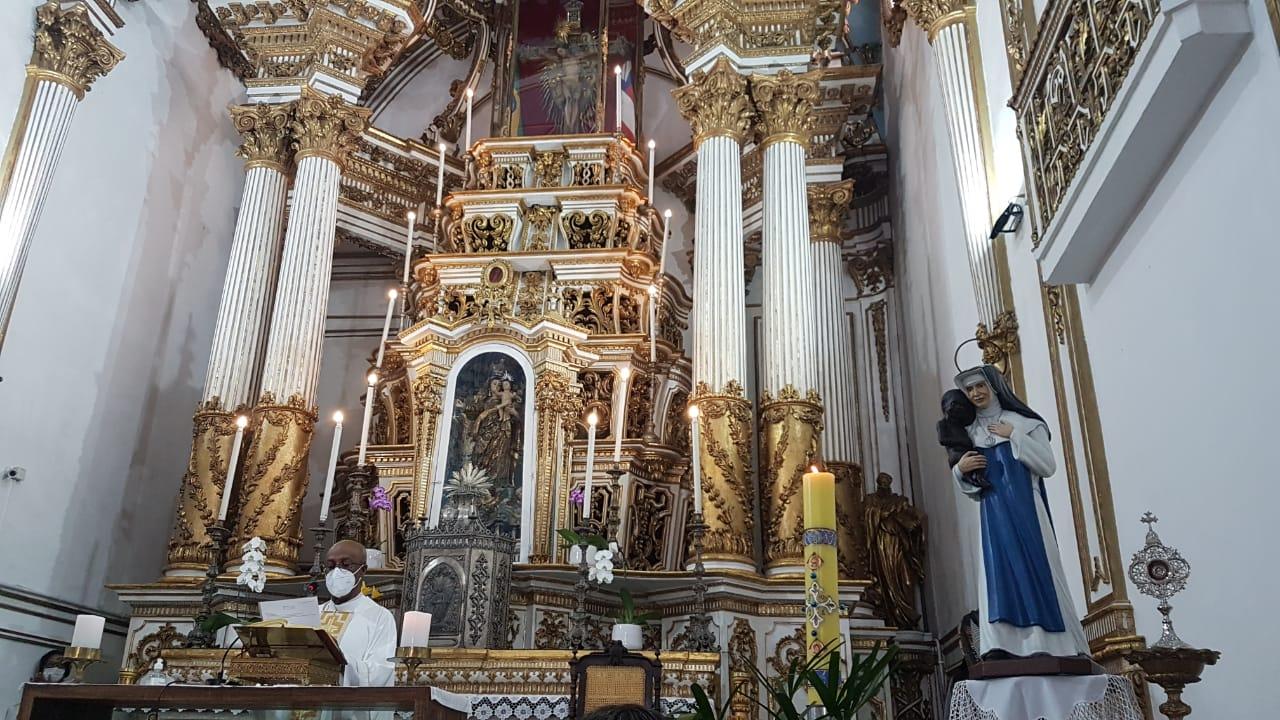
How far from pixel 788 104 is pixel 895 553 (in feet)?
12.8

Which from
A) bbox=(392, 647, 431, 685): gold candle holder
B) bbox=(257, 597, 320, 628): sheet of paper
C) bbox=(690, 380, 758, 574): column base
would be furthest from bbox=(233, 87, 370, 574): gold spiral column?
bbox=(392, 647, 431, 685): gold candle holder

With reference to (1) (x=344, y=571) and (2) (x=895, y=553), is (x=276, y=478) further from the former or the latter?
(2) (x=895, y=553)

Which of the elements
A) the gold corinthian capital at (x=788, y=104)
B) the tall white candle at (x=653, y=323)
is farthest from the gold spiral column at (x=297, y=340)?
the gold corinthian capital at (x=788, y=104)

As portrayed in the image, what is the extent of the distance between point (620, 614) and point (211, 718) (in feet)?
12.4

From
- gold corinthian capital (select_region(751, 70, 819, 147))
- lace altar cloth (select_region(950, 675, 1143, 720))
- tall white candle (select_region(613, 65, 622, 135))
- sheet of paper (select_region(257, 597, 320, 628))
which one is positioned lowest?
lace altar cloth (select_region(950, 675, 1143, 720))

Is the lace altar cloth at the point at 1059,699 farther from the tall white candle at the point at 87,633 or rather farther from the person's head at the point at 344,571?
the tall white candle at the point at 87,633

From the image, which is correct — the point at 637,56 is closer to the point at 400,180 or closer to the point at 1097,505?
A: the point at 400,180

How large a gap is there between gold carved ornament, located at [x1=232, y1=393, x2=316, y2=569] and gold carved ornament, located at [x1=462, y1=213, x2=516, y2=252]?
88.0 inches

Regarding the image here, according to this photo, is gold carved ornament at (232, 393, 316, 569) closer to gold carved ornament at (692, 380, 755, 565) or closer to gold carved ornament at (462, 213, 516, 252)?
gold carved ornament at (462, 213, 516, 252)

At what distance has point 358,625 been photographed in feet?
16.3

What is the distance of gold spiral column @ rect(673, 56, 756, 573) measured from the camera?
7457 mm

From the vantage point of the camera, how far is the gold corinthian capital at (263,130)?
919 cm

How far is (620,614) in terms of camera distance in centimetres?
736

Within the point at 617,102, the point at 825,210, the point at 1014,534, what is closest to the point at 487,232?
the point at 617,102
